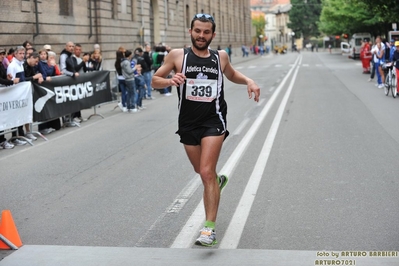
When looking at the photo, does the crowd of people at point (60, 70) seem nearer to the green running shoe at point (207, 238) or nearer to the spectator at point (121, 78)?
the spectator at point (121, 78)

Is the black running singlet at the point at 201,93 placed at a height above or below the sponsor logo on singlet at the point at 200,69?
below

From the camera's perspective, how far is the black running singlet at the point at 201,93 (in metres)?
5.85

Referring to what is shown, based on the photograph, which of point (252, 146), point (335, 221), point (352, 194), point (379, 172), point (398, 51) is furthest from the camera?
point (398, 51)

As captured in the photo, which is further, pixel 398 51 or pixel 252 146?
pixel 398 51

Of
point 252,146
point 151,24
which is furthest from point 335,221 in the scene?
point 151,24

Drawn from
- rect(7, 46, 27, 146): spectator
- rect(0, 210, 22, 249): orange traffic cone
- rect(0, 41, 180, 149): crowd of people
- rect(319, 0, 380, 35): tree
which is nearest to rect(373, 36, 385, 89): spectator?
rect(0, 41, 180, 149): crowd of people

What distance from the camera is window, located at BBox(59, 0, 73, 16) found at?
3002cm

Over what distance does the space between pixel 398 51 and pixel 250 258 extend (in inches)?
613

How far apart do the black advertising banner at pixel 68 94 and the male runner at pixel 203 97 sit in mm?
8486

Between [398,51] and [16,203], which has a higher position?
[398,51]

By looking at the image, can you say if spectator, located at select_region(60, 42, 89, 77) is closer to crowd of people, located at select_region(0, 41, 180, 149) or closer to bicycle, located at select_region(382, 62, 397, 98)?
crowd of people, located at select_region(0, 41, 180, 149)

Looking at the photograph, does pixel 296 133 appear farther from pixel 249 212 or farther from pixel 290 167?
pixel 249 212

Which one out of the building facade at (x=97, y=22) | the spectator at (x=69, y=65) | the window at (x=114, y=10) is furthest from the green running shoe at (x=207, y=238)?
the window at (x=114, y=10)

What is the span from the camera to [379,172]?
8883mm
